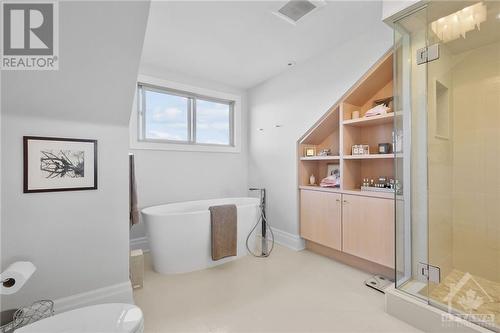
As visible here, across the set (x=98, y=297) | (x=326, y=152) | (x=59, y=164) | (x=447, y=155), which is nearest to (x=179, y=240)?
(x=98, y=297)

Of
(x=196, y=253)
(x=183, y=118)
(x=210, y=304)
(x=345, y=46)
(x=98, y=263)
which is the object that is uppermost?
(x=345, y=46)

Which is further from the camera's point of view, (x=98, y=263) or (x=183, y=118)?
(x=183, y=118)

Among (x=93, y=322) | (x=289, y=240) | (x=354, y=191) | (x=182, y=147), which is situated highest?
(x=182, y=147)

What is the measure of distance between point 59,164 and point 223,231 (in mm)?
1571

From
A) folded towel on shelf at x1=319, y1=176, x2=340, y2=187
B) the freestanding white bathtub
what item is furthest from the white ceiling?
the freestanding white bathtub

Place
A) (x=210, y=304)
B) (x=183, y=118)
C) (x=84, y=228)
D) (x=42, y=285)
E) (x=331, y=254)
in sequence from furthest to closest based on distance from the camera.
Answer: (x=183, y=118) < (x=331, y=254) < (x=210, y=304) < (x=84, y=228) < (x=42, y=285)

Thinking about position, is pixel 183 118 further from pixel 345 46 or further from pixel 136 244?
pixel 345 46

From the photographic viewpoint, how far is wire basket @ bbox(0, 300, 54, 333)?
133 centimetres

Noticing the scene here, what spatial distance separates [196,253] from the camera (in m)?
2.42

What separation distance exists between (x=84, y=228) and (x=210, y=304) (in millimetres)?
1158

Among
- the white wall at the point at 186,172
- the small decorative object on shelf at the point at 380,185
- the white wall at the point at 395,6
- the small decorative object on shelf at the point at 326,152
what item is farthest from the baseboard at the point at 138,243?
the white wall at the point at 395,6

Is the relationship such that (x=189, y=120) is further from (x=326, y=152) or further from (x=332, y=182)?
(x=332, y=182)

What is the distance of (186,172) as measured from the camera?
3352mm

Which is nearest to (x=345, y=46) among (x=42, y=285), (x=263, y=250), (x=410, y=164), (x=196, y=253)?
(x=410, y=164)
